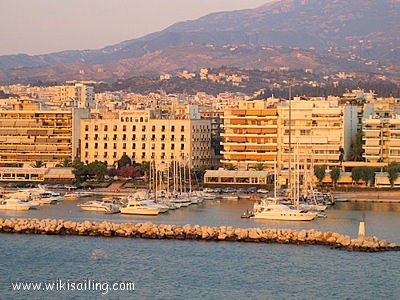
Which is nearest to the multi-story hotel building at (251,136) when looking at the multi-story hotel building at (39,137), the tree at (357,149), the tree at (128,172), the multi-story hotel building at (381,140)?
the tree at (357,149)

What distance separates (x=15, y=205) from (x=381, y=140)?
76.2 feet

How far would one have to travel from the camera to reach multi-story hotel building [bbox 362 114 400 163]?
69062mm

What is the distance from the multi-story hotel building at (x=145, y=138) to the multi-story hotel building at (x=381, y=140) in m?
10.9

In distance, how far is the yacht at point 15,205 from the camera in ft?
185

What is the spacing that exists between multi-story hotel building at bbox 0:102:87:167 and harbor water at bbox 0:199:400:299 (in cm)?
3340

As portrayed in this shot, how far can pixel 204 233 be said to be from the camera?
41688 millimetres

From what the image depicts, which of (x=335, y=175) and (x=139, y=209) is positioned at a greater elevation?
(x=335, y=175)

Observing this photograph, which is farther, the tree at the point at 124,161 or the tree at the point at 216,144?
the tree at the point at 216,144

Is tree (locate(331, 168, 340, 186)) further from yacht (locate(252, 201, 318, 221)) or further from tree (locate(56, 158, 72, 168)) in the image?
tree (locate(56, 158, 72, 168))

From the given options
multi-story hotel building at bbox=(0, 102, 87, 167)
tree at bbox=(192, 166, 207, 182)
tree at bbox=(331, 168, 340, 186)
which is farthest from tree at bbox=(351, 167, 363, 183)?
multi-story hotel building at bbox=(0, 102, 87, 167)

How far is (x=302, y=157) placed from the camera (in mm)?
68938

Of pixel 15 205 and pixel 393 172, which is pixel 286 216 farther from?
pixel 393 172

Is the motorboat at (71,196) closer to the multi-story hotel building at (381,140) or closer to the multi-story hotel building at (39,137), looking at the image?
the multi-story hotel building at (39,137)

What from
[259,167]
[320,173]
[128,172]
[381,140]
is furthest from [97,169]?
[381,140]
